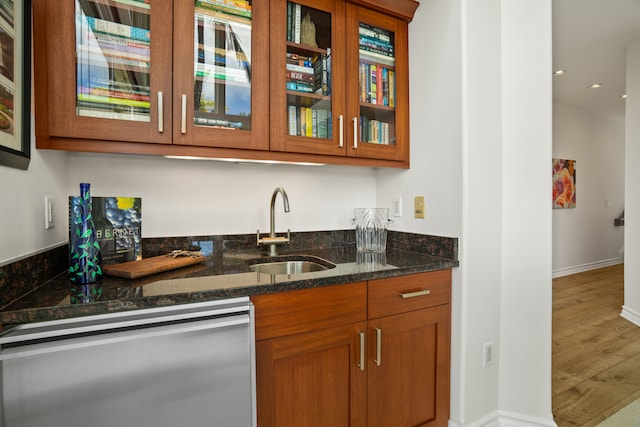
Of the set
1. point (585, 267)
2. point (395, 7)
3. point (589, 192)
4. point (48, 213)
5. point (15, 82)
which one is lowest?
point (585, 267)

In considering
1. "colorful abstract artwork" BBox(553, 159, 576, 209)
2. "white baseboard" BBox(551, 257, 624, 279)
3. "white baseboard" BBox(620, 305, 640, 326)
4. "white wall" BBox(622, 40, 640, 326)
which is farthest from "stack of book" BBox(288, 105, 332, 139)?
"white baseboard" BBox(551, 257, 624, 279)

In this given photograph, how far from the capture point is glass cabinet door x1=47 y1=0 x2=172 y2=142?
1103mm

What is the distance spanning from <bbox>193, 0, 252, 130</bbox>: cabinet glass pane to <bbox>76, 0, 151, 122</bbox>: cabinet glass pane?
20cm

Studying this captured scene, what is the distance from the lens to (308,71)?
153 centimetres

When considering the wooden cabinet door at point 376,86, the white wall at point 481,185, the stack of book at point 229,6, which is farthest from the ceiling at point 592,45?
the stack of book at point 229,6

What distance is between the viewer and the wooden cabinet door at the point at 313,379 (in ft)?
3.59

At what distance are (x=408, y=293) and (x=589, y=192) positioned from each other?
5.62 metres

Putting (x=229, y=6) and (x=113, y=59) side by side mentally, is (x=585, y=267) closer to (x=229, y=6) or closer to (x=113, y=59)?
(x=229, y=6)

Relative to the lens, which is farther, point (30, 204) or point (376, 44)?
point (376, 44)

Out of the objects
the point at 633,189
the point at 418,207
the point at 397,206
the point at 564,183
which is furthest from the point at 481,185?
the point at 564,183

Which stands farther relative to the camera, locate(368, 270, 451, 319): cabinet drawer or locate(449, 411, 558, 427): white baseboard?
locate(449, 411, 558, 427): white baseboard

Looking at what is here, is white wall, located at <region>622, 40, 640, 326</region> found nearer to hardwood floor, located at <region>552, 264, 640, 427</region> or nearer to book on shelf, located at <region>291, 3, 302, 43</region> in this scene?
hardwood floor, located at <region>552, 264, 640, 427</region>

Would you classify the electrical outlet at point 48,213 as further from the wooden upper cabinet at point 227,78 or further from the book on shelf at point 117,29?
the book on shelf at point 117,29

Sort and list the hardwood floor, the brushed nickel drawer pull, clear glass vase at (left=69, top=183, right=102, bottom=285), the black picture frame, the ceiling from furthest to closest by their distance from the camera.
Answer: the ceiling
the hardwood floor
the brushed nickel drawer pull
clear glass vase at (left=69, top=183, right=102, bottom=285)
the black picture frame
